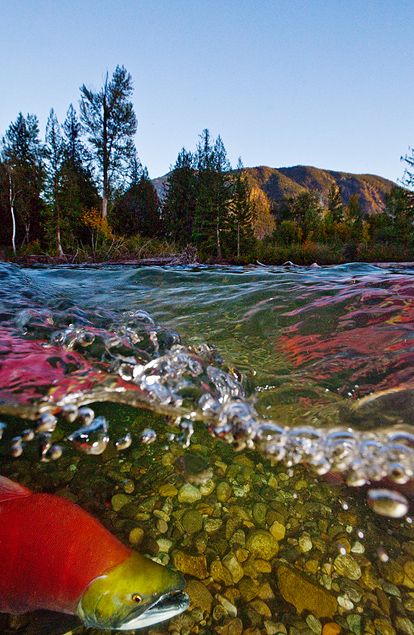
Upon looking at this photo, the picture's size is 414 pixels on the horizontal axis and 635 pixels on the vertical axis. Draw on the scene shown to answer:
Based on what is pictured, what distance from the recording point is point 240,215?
30.8 m

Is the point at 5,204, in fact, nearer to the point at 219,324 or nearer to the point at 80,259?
the point at 80,259

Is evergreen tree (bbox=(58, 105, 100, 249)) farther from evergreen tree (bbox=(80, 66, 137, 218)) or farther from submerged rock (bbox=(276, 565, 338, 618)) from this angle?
submerged rock (bbox=(276, 565, 338, 618))

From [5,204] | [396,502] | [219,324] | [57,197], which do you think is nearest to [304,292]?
[219,324]

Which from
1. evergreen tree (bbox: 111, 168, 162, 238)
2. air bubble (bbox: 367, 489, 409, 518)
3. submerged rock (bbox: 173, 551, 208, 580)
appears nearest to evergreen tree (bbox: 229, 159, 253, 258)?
evergreen tree (bbox: 111, 168, 162, 238)

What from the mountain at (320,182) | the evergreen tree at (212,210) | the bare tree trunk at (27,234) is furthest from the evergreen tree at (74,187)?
the mountain at (320,182)

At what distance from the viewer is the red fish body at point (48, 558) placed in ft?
3.05

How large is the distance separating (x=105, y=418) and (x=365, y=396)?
154cm

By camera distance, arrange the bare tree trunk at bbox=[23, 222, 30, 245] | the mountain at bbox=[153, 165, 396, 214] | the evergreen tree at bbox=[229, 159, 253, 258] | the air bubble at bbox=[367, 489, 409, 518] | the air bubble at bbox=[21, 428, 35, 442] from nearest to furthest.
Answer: the air bubble at bbox=[367, 489, 409, 518]
the air bubble at bbox=[21, 428, 35, 442]
the bare tree trunk at bbox=[23, 222, 30, 245]
the evergreen tree at bbox=[229, 159, 253, 258]
the mountain at bbox=[153, 165, 396, 214]

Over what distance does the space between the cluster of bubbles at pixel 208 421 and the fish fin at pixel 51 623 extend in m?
0.81

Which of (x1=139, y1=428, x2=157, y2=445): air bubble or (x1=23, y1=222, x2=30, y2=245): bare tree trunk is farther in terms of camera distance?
(x1=23, y1=222, x2=30, y2=245): bare tree trunk

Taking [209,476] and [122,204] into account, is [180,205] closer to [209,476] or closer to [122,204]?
[122,204]

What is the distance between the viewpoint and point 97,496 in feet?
5.03

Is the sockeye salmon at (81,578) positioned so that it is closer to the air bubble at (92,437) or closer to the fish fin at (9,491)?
the fish fin at (9,491)

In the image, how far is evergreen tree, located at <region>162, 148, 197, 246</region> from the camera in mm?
34594
